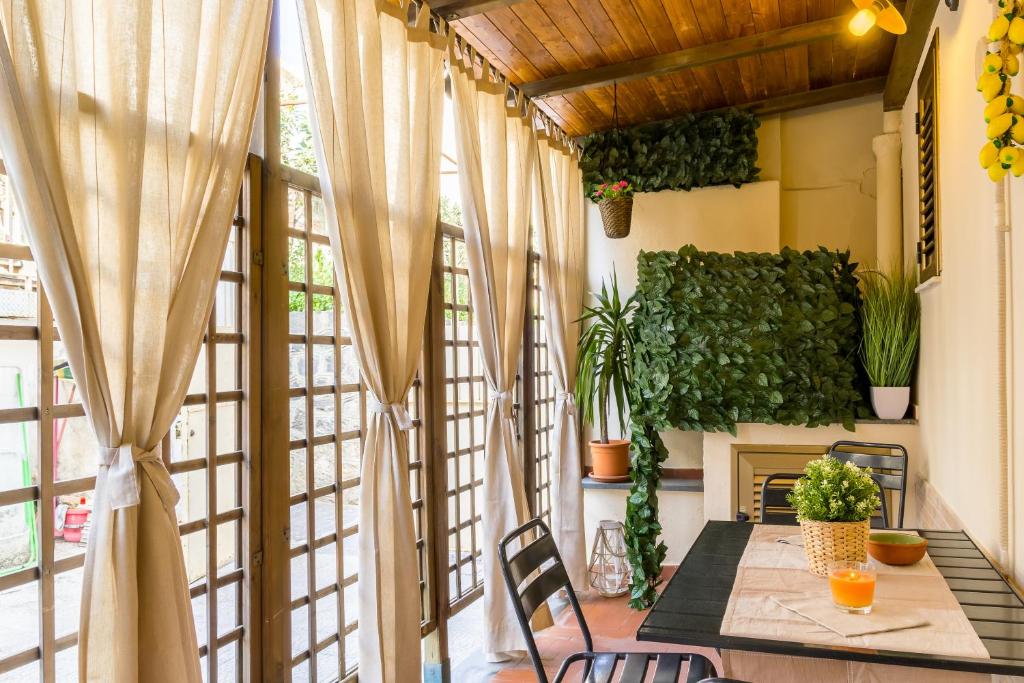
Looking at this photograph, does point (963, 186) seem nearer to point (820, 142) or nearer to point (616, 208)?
point (616, 208)

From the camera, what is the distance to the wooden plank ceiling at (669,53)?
3.67 metres

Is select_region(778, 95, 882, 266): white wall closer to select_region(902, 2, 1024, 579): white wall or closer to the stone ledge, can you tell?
select_region(902, 2, 1024, 579): white wall

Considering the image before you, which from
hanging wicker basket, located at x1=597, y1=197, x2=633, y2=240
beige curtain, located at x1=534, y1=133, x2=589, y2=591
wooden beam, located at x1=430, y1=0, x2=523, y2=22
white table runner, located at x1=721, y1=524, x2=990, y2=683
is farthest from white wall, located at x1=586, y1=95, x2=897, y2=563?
white table runner, located at x1=721, y1=524, x2=990, y2=683

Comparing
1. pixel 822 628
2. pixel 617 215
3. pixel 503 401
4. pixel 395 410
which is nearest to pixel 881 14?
pixel 822 628

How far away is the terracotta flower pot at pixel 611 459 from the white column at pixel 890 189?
6.94ft

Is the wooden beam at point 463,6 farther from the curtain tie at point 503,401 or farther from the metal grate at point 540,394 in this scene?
the curtain tie at point 503,401

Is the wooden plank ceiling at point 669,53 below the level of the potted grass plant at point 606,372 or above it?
above

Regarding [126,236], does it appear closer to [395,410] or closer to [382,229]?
[382,229]

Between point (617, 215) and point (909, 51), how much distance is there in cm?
185

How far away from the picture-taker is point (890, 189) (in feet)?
15.7

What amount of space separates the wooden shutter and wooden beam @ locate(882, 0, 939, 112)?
14 centimetres

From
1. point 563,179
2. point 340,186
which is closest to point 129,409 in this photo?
point 340,186

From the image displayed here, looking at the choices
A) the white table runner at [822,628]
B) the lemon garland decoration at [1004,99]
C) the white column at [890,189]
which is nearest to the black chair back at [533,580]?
the white table runner at [822,628]

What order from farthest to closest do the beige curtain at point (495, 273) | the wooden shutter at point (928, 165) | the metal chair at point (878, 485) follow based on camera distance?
the beige curtain at point (495, 273) < the wooden shutter at point (928, 165) < the metal chair at point (878, 485)
